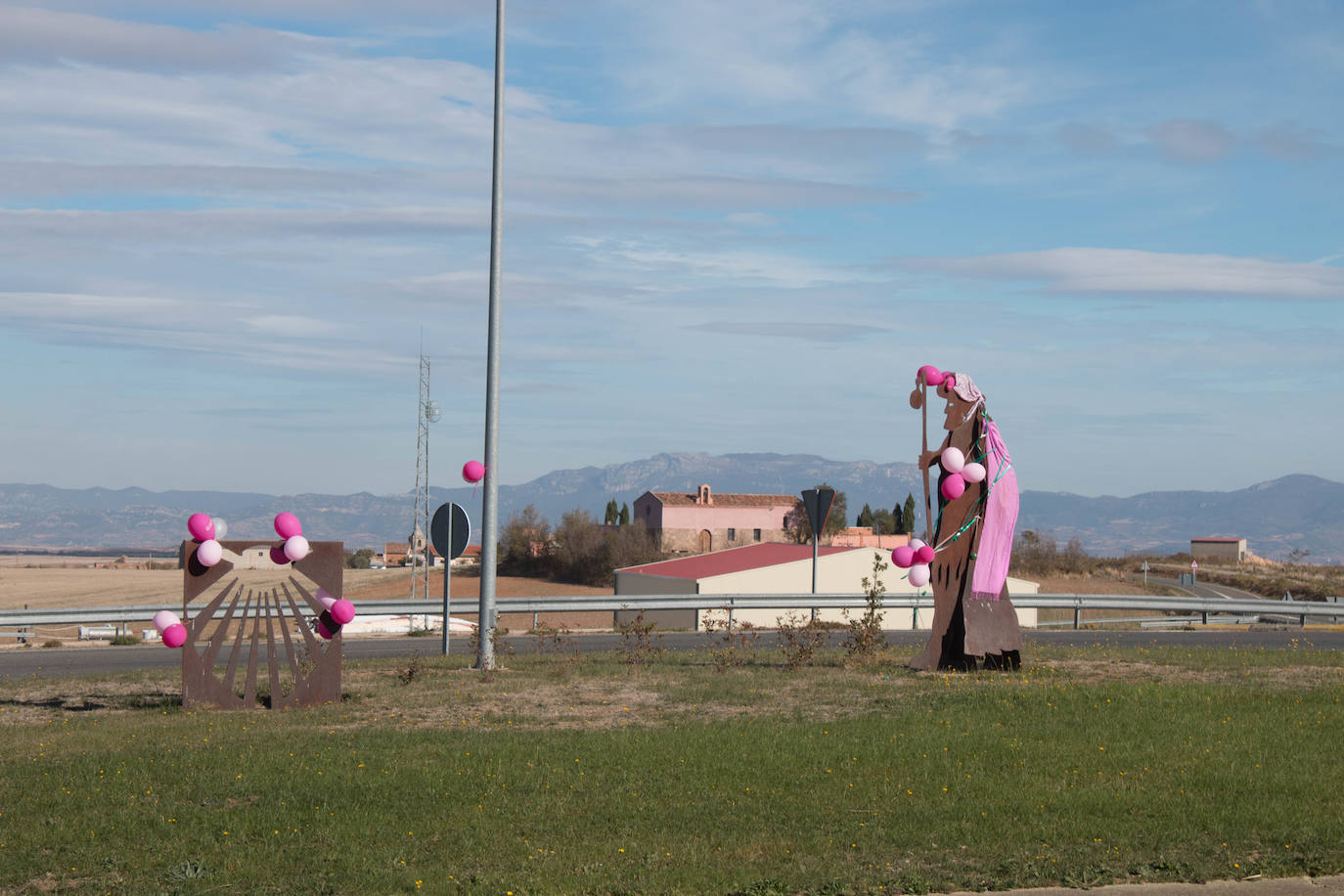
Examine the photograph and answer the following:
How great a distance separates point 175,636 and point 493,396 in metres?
5.07

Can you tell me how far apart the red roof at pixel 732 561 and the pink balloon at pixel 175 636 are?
30.4 m

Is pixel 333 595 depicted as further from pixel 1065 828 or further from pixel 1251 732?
pixel 1251 732

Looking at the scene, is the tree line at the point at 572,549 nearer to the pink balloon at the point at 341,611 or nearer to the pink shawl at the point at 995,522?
the pink shawl at the point at 995,522

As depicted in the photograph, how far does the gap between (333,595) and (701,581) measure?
95.7 ft

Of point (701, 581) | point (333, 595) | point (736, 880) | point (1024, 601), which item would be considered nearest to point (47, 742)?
point (333, 595)

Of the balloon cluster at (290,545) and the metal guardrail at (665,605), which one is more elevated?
the balloon cluster at (290,545)

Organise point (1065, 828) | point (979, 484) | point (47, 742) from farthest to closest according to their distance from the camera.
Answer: point (979, 484)
point (47, 742)
point (1065, 828)

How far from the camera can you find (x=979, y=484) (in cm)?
1466

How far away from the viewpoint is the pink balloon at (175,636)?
12.1m

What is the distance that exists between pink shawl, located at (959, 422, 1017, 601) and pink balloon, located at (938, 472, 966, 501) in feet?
1.33

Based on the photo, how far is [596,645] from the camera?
815 inches

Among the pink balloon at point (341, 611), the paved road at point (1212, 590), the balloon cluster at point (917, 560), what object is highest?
the balloon cluster at point (917, 560)

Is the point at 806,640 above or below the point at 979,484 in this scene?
below

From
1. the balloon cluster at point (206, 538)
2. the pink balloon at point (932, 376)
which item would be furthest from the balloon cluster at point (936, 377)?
the balloon cluster at point (206, 538)
